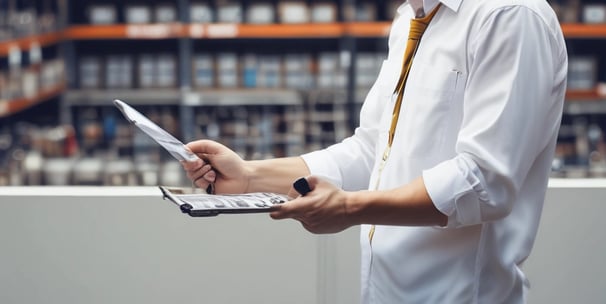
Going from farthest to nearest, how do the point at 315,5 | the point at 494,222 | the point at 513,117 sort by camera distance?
the point at 315,5 → the point at 494,222 → the point at 513,117

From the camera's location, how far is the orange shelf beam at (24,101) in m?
3.82

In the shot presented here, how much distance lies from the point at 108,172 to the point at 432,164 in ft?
8.87

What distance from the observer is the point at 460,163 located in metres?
1.01

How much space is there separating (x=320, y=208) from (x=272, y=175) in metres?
0.32

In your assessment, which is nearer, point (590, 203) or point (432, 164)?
point (432, 164)

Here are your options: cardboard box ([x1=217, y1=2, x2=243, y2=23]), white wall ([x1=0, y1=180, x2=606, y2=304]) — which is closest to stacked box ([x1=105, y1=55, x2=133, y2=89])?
cardboard box ([x1=217, y1=2, x2=243, y2=23])

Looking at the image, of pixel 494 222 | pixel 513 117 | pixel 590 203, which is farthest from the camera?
pixel 590 203

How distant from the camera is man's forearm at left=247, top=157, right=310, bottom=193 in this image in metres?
1.35

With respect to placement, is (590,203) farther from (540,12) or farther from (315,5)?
(315,5)

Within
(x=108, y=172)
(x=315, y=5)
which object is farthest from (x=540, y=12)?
(x=315, y=5)

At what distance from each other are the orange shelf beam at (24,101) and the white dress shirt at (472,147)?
292 cm

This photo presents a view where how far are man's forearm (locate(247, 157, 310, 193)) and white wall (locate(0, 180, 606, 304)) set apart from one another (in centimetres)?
45

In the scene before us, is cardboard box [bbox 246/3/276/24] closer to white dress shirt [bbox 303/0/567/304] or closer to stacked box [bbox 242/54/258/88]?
stacked box [bbox 242/54/258/88]

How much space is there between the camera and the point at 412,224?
105 cm
